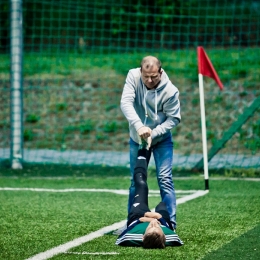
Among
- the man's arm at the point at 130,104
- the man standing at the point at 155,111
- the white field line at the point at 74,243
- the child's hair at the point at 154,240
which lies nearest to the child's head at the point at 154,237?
the child's hair at the point at 154,240

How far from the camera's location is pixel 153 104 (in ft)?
25.6

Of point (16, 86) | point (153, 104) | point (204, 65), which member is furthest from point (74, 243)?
point (16, 86)

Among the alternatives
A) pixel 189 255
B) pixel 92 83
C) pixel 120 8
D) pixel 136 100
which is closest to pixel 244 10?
pixel 120 8

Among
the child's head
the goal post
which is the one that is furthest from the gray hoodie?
the goal post

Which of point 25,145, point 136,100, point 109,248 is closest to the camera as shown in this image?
point 109,248

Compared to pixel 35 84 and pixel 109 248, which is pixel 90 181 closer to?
pixel 109 248

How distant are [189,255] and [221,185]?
205 inches

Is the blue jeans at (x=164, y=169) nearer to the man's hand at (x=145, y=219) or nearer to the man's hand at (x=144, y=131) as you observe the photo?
the man's hand at (x=144, y=131)

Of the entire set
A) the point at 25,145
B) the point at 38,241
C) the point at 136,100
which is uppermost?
the point at 136,100

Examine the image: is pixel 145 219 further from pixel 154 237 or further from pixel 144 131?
pixel 144 131

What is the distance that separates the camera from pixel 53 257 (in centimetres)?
654

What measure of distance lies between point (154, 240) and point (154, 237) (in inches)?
1.3

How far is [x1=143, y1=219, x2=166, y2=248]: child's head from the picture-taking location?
6793mm

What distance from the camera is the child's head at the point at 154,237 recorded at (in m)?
6.79
